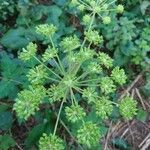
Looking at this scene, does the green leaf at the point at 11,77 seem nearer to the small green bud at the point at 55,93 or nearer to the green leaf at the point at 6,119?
the green leaf at the point at 6,119

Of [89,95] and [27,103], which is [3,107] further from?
[89,95]

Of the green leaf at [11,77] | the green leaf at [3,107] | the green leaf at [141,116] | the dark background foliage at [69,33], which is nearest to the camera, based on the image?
the green leaf at [11,77]

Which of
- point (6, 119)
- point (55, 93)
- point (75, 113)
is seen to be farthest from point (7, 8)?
point (75, 113)

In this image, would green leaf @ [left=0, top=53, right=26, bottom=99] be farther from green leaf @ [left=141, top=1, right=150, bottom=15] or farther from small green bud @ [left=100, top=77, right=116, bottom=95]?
green leaf @ [left=141, top=1, right=150, bottom=15]

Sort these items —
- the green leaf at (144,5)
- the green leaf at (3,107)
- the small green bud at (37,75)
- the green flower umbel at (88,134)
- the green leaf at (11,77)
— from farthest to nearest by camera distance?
the green leaf at (144,5) < the green leaf at (3,107) < the green leaf at (11,77) < the small green bud at (37,75) < the green flower umbel at (88,134)

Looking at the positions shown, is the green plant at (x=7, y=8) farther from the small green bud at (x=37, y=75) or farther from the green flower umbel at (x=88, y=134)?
the green flower umbel at (x=88, y=134)

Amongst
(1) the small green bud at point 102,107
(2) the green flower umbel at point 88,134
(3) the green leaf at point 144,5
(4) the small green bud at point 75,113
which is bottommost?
(2) the green flower umbel at point 88,134

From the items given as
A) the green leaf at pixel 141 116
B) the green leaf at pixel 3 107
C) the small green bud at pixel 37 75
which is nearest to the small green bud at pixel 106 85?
the small green bud at pixel 37 75

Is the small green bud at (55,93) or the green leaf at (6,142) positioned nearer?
the small green bud at (55,93)

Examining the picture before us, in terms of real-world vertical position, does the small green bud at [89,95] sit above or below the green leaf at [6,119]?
above
